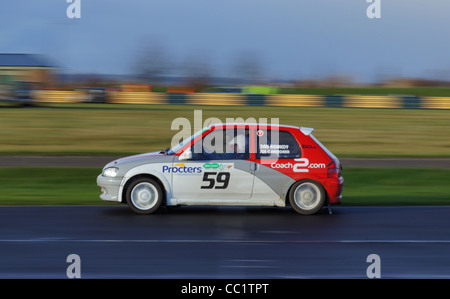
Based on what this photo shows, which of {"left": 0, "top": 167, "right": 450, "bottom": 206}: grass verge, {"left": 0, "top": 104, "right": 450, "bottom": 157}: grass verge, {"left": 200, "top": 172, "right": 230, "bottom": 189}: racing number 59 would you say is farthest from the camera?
{"left": 0, "top": 104, "right": 450, "bottom": 157}: grass verge

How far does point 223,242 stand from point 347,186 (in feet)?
26.7

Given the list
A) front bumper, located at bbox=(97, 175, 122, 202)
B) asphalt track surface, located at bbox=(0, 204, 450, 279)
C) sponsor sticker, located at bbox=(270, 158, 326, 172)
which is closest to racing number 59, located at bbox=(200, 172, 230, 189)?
asphalt track surface, located at bbox=(0, 204, 450, 279)

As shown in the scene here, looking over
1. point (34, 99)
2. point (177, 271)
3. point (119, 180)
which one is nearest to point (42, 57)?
point (34, 99)

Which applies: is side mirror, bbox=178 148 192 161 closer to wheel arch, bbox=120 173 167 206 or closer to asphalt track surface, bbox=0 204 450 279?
wheel arch, bbox=120 173 167 206

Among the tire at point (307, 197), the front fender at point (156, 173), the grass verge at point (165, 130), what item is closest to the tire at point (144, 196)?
the front fender at point (156, 173)

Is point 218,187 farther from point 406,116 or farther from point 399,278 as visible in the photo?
point 406,116

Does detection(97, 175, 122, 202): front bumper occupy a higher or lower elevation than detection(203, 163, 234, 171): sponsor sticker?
lower

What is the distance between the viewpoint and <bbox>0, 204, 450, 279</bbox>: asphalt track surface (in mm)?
7328

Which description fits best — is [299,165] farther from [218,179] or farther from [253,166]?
[218,179]

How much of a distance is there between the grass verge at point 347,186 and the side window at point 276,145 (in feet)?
8.62

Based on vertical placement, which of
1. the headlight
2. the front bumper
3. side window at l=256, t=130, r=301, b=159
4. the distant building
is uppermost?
the distant building

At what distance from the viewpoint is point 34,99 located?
40.2 meters

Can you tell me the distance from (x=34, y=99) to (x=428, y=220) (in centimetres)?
3292

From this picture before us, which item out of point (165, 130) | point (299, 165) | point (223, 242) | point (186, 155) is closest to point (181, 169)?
point (186, 155)
